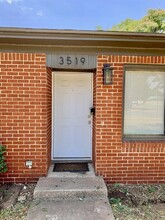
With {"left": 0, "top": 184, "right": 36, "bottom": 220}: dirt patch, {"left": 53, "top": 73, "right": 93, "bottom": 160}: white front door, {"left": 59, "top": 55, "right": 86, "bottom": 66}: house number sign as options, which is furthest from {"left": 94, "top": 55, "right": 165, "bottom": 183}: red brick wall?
{"left": 0, "top": 184, "right": 36, "bottom": 220}: dirt patch

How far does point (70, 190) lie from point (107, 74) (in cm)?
222

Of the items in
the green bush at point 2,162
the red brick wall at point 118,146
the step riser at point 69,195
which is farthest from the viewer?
the red brick wall at point 118,146

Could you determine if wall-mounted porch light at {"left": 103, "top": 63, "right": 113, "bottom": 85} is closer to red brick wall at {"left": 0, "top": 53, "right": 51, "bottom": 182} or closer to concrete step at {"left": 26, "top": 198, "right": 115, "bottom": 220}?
red brick wall at {"left": 0, "top": 53, "right": 51, "bottom": 182}

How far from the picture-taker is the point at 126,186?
4383 millimetres

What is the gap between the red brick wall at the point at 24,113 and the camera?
4199 mm

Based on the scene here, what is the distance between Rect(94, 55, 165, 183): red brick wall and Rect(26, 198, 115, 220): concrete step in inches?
36.6

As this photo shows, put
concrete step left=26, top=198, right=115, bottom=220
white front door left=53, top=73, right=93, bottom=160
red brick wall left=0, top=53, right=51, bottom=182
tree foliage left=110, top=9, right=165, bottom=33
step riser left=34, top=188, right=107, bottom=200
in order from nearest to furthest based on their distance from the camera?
concrete step left=26, top=198, right=115, bottom=220
step riser left=34, top=188, right=107, bottom=200
red brick wall left=0, top=53, right=51, bottom=182
white front door left=53, top=73, right=93, bottom=160
tree foliage left=110, top=9, right=165, bottom=33

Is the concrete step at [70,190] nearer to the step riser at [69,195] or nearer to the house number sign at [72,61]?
the step riser at [69,195]

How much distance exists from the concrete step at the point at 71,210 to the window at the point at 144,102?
161 centimetres

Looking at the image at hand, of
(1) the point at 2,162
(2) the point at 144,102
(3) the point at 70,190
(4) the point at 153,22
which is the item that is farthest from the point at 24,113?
(4) the point at 153,22

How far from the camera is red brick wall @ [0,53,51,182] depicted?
4.20 m

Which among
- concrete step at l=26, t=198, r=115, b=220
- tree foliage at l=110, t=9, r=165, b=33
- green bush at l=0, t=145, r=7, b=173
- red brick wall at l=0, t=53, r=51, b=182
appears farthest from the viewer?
tree foliage at l=110, t=9, r=165, b=33

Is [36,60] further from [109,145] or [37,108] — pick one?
[109,145]

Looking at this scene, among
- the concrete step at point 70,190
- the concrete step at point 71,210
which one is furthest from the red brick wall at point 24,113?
the concrete step at point 71,210
